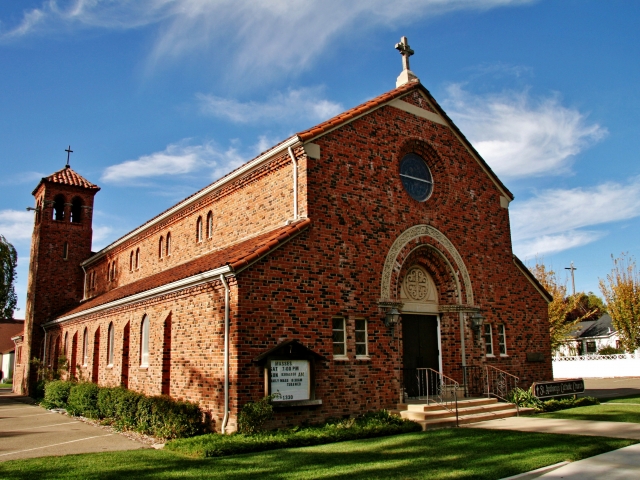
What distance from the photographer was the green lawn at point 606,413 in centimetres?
1466

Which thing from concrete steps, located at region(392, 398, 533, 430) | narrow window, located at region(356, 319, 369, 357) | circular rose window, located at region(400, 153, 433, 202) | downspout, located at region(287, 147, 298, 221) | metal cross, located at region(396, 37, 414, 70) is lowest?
concrete steps, located at region(392, 398, 533, 430)

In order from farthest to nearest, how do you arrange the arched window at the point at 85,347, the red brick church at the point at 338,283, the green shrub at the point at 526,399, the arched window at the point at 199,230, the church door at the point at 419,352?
the arched window at the point at 85,347
the arched window at the point at 199,230
the green shrub at the point at 526,399
the church door at the point at 419,352
the red brick church at the point at 338,283

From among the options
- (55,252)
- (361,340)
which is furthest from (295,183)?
(55,252)

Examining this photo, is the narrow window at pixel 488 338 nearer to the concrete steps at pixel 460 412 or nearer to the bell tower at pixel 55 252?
the concrete steps at pixel 460 412

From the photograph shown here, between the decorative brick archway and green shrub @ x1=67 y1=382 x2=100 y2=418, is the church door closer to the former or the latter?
the decorative brick archway

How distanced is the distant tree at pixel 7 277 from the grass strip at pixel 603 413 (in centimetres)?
4202

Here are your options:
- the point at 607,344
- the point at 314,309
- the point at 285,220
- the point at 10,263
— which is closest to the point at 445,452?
the point at 314,309

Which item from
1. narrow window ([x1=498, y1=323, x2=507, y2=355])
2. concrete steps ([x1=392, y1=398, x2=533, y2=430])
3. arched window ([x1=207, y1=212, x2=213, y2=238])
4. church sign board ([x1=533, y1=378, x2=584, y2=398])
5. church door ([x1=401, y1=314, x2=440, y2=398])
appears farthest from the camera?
arched window ([x1=207, y1=212, x2=213, y2=238])

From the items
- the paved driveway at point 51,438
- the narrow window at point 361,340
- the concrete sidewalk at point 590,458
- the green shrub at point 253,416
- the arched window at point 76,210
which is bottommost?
the paved driveway at point 51,438

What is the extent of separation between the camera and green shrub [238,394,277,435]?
12.2 meters

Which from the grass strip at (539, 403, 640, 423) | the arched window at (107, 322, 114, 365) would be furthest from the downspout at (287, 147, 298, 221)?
the arched window at (107, 322, 114, 365)

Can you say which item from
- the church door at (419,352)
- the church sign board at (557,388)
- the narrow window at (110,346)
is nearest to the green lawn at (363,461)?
the church door at (419,352)

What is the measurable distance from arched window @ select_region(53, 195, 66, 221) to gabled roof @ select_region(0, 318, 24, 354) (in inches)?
1401

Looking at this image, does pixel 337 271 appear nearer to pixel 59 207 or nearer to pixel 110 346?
pixel 110 346
